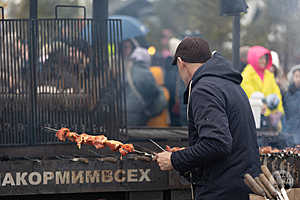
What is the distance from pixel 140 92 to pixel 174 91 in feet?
3.15

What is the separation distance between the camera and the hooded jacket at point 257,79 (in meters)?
7.13

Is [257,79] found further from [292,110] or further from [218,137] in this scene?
[218,137]

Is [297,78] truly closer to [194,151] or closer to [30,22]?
[30,22]

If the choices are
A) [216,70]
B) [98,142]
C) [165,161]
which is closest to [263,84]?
[98,142]

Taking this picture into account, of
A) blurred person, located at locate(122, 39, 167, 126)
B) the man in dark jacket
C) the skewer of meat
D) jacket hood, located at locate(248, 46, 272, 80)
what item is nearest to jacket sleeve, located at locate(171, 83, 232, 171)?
the man in dark jacket

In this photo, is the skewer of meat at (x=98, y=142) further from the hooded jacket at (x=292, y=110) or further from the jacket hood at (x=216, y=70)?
the hooded jacket at (x=292, y=110)

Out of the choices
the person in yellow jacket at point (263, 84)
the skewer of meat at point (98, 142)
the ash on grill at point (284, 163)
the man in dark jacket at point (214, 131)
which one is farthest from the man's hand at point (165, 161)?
the person in yellow jacket at point (263, 84)

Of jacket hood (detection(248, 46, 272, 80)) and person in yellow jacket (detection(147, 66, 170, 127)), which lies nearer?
jacket hood (detection(248, 46, 272, 80))

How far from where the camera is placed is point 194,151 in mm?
2551

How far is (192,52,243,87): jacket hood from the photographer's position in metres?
2.69

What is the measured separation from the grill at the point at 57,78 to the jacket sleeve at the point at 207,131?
207cm

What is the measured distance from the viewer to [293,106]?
22.4ft

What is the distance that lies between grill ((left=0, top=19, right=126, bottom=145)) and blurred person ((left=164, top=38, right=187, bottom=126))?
3389 millimetres

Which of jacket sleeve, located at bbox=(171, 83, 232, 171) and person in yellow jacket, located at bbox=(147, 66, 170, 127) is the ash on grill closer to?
jacket sleeve, located at bbox=(171, 83, 232, 171)
